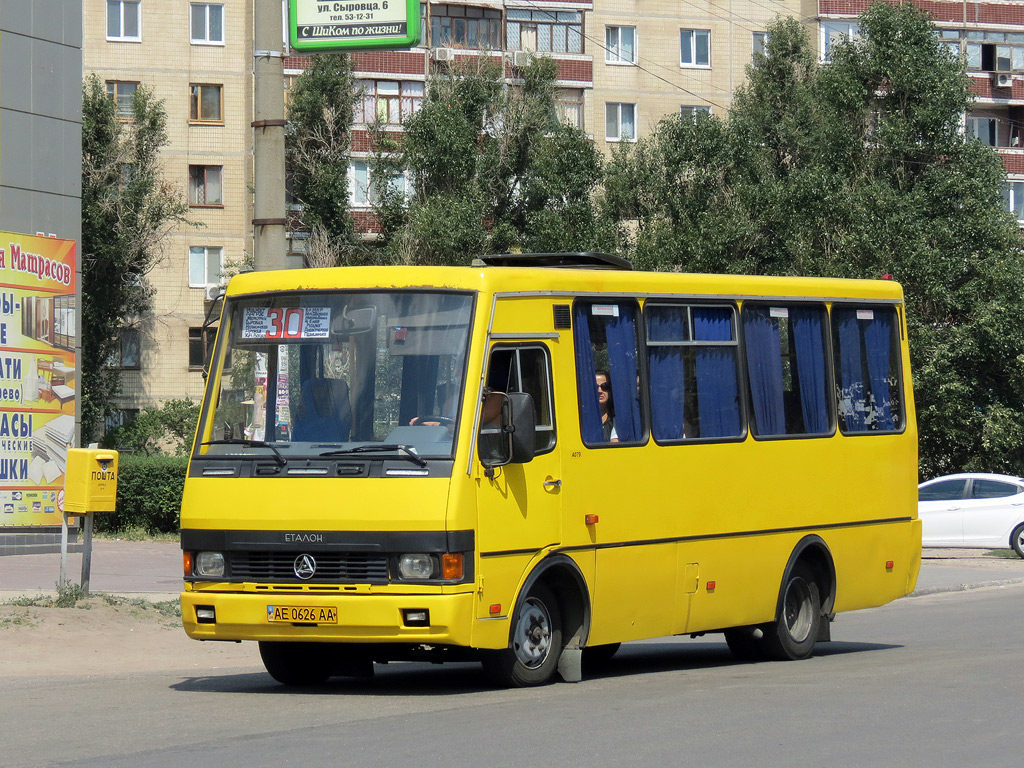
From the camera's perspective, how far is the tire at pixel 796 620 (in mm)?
13922

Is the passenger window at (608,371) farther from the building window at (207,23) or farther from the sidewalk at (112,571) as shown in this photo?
the building window at (207,23)

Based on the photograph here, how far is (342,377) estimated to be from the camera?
1102 cm

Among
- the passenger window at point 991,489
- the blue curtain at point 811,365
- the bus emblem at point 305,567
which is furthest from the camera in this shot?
the passenger window at point 991,489

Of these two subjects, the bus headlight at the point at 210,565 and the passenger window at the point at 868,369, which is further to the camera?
the passenger window at the point at 868,369

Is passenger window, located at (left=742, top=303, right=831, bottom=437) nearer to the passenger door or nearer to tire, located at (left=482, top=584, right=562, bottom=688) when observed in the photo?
the passenger door

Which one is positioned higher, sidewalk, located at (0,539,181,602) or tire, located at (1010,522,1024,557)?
sidewalk, located at (0,539,181,602)

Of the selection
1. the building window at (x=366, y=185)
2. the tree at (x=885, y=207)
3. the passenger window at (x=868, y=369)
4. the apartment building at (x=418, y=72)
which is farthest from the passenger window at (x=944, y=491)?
the apartment building at (x=418, y=72)

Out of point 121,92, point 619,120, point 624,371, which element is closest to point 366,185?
point 121,92

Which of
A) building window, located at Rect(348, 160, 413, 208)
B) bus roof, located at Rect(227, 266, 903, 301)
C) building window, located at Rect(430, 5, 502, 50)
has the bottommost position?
bus roof, located at Rect(227, 266, 903, 301)

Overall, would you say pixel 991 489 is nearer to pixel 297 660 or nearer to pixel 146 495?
pixel 146 495

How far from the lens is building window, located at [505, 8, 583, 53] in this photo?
186 ft

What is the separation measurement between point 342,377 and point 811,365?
4895 mm

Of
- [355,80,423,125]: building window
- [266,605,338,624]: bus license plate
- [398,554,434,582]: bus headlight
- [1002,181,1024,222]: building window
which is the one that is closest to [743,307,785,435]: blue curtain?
[398,554,434,582]: bus headlight

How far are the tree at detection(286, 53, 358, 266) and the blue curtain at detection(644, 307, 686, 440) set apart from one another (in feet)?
125
